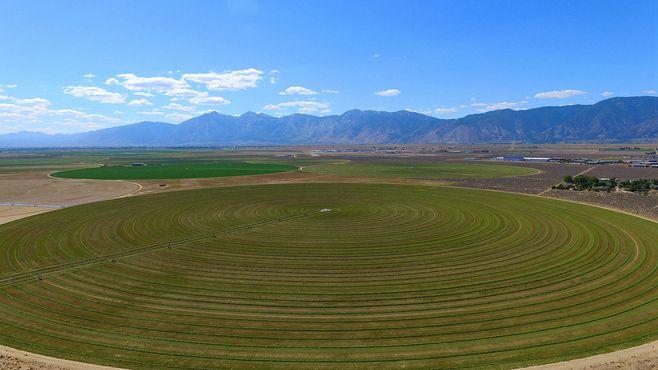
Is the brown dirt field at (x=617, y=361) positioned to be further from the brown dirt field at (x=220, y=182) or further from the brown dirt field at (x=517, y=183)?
the brown dirt field at (x=220, y=182)

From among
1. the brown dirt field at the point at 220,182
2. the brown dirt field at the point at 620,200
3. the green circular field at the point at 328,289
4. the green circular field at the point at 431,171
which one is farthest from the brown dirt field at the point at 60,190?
the brown dirt field at the point at 620,200

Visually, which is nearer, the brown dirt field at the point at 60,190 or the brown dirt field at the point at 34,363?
the brown dirt field at the point at 34,363

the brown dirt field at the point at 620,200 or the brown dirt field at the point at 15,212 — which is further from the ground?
the brown dirt field at the point at 15,212

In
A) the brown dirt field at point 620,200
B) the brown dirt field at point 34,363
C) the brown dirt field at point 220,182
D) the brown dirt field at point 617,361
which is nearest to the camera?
the brown dirt field at point 617,361

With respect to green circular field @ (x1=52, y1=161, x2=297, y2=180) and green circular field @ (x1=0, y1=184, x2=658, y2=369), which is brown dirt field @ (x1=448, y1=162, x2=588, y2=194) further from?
green circular field @ (x1=52, y1=161, x2=297, y2=180)

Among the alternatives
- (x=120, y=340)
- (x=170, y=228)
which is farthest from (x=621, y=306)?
(x=170, y=228)

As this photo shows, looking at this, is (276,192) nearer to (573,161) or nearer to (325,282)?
(325,282)

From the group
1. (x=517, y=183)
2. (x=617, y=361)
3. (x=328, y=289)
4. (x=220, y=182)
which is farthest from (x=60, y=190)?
(x=517, y=183)

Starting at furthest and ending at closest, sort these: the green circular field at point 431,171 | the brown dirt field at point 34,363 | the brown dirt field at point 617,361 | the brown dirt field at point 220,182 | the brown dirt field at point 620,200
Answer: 1. the green circular field at point 431,171
2. the brown dirt field at point 220,182
3. the brown dirt field at point 620,200
4. the brown dirt field at point 34,363
5. the brown dirt field at point 617,361

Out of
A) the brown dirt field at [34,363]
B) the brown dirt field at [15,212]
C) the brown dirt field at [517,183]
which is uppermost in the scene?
the brown dirt field at [15,212]

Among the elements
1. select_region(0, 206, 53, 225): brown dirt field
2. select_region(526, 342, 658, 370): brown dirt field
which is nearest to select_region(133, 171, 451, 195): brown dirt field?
select_region(0, 206, 53, 225): brown dirt field
